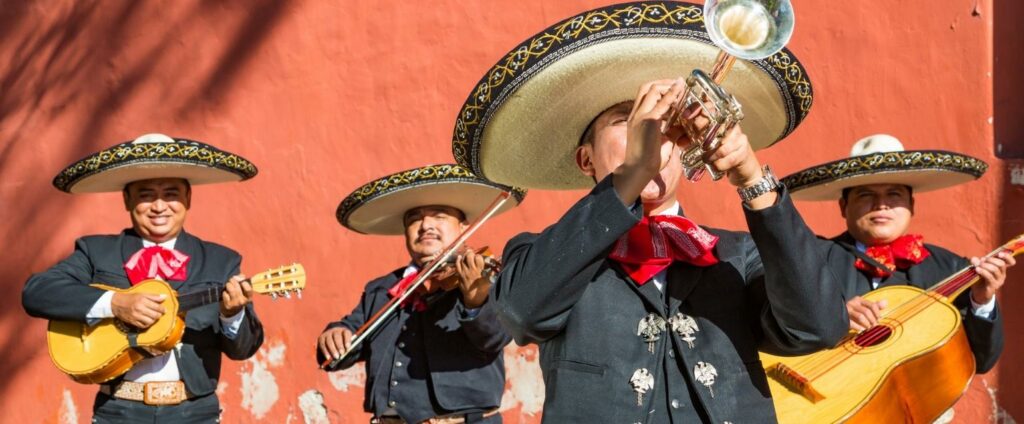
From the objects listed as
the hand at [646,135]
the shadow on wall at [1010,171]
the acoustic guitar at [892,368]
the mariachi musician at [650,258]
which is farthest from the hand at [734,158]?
the shadow on wall at [1010,171]

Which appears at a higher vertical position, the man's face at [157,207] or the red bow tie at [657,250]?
the man's face at [157,207]

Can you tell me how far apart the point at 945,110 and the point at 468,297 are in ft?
8.15

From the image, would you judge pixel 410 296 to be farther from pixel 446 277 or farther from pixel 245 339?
pixel 245 339

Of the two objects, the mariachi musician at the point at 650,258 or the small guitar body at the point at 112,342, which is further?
the small guitar body at the point at 112,342

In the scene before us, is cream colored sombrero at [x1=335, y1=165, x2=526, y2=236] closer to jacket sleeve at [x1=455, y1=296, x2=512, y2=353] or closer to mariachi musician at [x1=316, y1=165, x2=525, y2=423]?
mariachi musician at [x1=316, y1=165, x2=525, y2=423]

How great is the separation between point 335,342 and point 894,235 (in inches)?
92.2

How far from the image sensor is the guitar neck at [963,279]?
195 inches

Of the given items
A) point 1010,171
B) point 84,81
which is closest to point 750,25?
point 1010,171

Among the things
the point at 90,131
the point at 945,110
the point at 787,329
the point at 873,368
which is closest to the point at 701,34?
the point at 787,329

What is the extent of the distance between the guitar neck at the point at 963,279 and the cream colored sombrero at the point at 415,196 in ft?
5.61

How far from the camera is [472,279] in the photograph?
525 centimetres

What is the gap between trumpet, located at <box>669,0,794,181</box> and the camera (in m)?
2.38

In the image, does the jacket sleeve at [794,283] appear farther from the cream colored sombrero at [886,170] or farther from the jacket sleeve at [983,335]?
the cream colored sombrero at [886,170]

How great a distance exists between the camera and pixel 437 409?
547 centimetres
